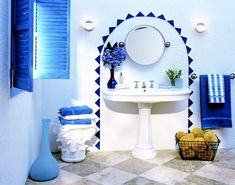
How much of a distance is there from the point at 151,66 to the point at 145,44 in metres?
0.27

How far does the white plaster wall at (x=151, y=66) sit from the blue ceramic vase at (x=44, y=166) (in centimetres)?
81

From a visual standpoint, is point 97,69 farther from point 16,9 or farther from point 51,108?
point 16,9

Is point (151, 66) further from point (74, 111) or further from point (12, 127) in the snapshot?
point (12, 127)

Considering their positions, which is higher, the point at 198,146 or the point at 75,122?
the point at 75,122

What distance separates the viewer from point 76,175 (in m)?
2.67

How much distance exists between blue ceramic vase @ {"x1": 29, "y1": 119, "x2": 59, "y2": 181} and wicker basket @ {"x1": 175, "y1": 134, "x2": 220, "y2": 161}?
1380mm

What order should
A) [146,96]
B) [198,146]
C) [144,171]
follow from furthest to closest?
[198,146] < [146,96] < [144,171]

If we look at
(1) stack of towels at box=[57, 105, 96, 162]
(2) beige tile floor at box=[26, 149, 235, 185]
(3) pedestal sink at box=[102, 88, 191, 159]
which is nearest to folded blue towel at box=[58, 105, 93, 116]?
(1) stack of towels at box=[57, 105, 96, 162]

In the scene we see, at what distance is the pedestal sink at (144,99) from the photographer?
9.57ft

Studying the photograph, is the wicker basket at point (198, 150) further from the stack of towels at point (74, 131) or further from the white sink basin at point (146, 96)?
the stack of towels at point (74, 131)

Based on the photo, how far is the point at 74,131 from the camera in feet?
9.70

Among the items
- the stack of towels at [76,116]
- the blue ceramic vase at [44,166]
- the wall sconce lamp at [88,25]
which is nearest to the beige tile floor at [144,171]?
the blue ceramic vase at [44,166]

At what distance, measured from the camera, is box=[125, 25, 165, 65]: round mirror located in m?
3.34

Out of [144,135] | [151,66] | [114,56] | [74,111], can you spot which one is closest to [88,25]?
[114,56]
